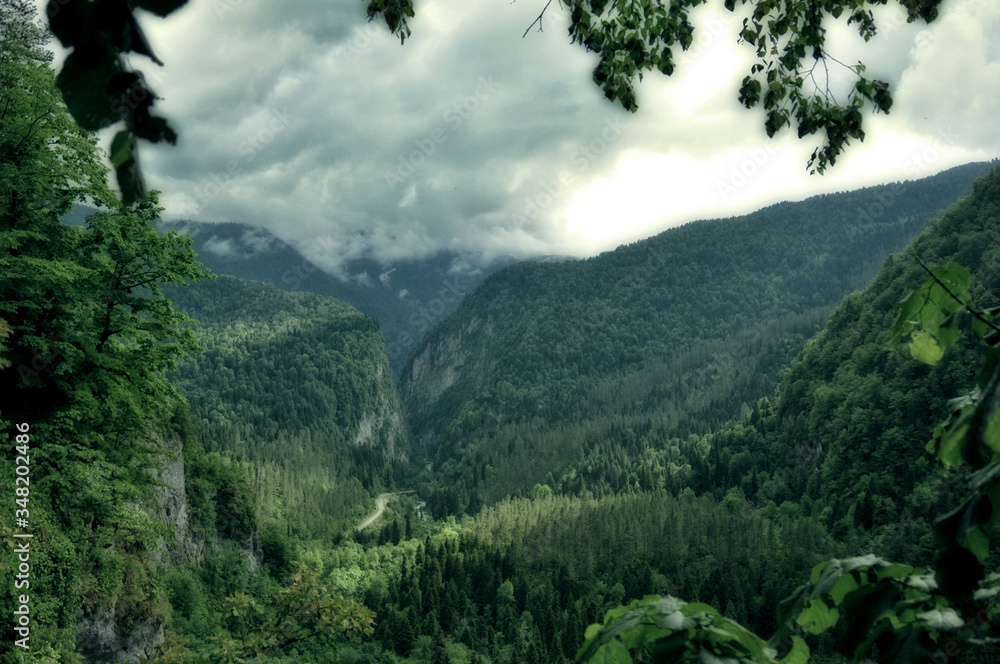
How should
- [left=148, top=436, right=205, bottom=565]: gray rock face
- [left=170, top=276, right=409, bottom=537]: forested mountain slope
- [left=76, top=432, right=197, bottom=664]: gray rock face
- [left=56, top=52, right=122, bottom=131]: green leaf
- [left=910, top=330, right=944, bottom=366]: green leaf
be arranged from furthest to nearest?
1. [left=170, top=276, right=409, bottom=537]: forested mountain slope
2. [left=148, top=436, right=205, bottom=565]: gray rock face
3. [left=76, top=432, right=197, bottom=664]: gray rock face
4. [left=910, top=330, right=944, bottom=366]: green leaf
5. [left=56, top=52, right=122, bottom=131]: green leaf

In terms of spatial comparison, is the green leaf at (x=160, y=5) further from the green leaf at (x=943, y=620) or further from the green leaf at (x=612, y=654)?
the green leaf at (x=943, y=620)

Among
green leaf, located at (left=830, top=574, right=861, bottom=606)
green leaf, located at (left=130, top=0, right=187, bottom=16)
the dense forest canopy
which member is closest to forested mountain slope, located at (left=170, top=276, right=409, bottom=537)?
the dense forest canopy

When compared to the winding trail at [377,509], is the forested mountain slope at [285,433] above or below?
above

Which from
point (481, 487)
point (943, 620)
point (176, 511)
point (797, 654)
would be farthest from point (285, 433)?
point (943, 620)

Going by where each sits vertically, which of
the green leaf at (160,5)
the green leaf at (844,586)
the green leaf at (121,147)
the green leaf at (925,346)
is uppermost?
the green leaf at (160,5)

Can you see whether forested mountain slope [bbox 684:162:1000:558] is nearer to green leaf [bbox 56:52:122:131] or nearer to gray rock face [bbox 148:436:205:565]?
gray rock face [bbox 148:436:205:565]

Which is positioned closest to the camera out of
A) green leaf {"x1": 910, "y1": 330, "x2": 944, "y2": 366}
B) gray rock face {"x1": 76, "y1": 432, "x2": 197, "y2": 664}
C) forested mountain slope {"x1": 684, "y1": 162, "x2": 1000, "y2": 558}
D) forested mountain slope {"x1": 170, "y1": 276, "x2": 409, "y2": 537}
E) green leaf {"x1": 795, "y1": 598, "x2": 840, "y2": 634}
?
green leaf {"x1": 795, "y1": 598, "x2": 840, "y2": 634}

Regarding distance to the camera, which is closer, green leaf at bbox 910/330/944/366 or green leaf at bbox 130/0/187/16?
green leaf at bbox 130/0/187/16

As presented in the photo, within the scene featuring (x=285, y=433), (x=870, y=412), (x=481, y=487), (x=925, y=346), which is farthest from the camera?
(x=285, y=433)

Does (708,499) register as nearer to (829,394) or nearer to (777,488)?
Answer: (777,488)

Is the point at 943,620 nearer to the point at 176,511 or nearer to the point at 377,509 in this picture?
the point at 176,511

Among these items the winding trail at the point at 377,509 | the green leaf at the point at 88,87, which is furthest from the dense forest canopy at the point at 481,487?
the winding trail at the point at 377,509

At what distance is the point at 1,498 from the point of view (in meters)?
13.4

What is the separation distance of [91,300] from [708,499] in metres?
106
